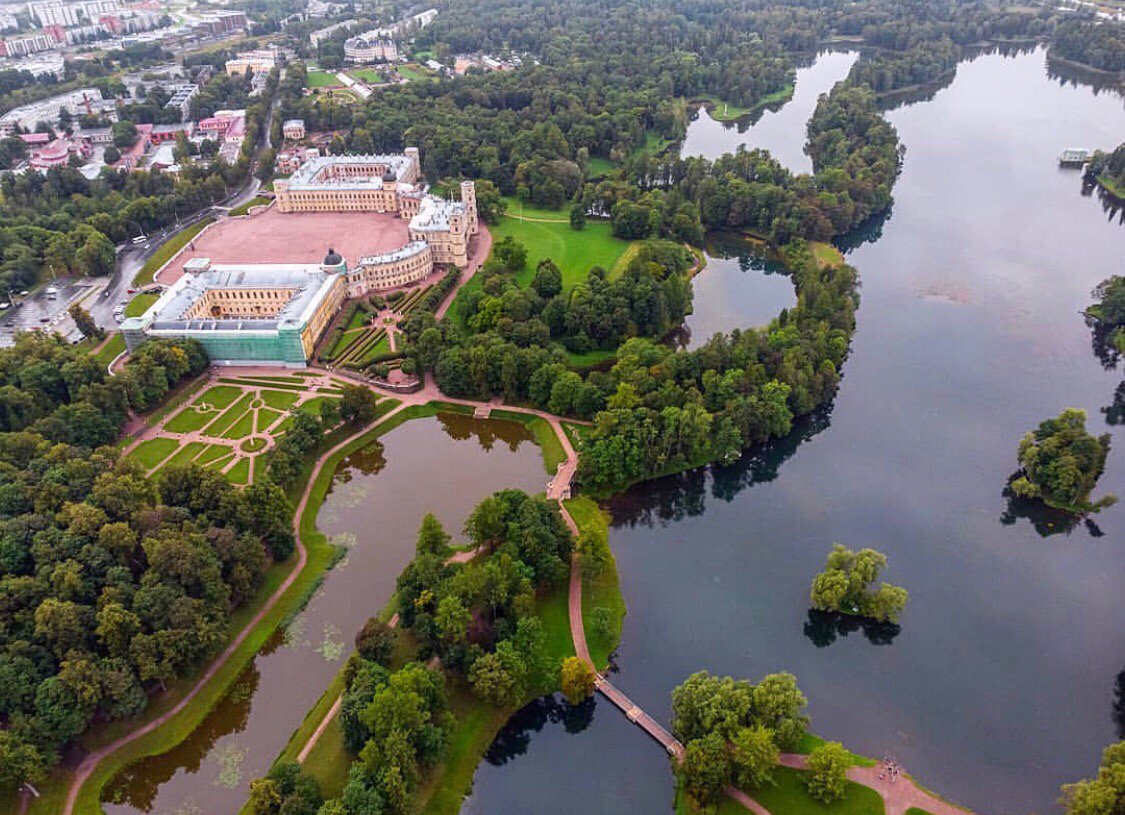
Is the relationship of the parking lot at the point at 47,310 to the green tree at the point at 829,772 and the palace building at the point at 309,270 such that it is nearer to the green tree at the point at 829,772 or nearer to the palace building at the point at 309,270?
Answer: the palace building at the point at 309,270

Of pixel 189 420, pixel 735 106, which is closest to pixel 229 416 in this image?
pixel 189 420

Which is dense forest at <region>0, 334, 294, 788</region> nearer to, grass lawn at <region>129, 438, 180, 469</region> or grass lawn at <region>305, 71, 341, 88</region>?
grass lawn at <region>129, 438, 180, 469</region>

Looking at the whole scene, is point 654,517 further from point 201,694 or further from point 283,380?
point 283,380

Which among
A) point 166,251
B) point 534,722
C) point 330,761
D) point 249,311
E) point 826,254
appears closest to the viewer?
point 330,761

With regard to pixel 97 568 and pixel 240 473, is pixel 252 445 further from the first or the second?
pixel 97 568

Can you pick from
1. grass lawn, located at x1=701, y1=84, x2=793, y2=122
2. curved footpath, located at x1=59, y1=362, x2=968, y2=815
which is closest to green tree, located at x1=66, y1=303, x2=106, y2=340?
curved footpath, located at x1=59, y1=362, x2=968, y2=815

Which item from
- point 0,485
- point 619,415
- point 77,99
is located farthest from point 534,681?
point 77,99
